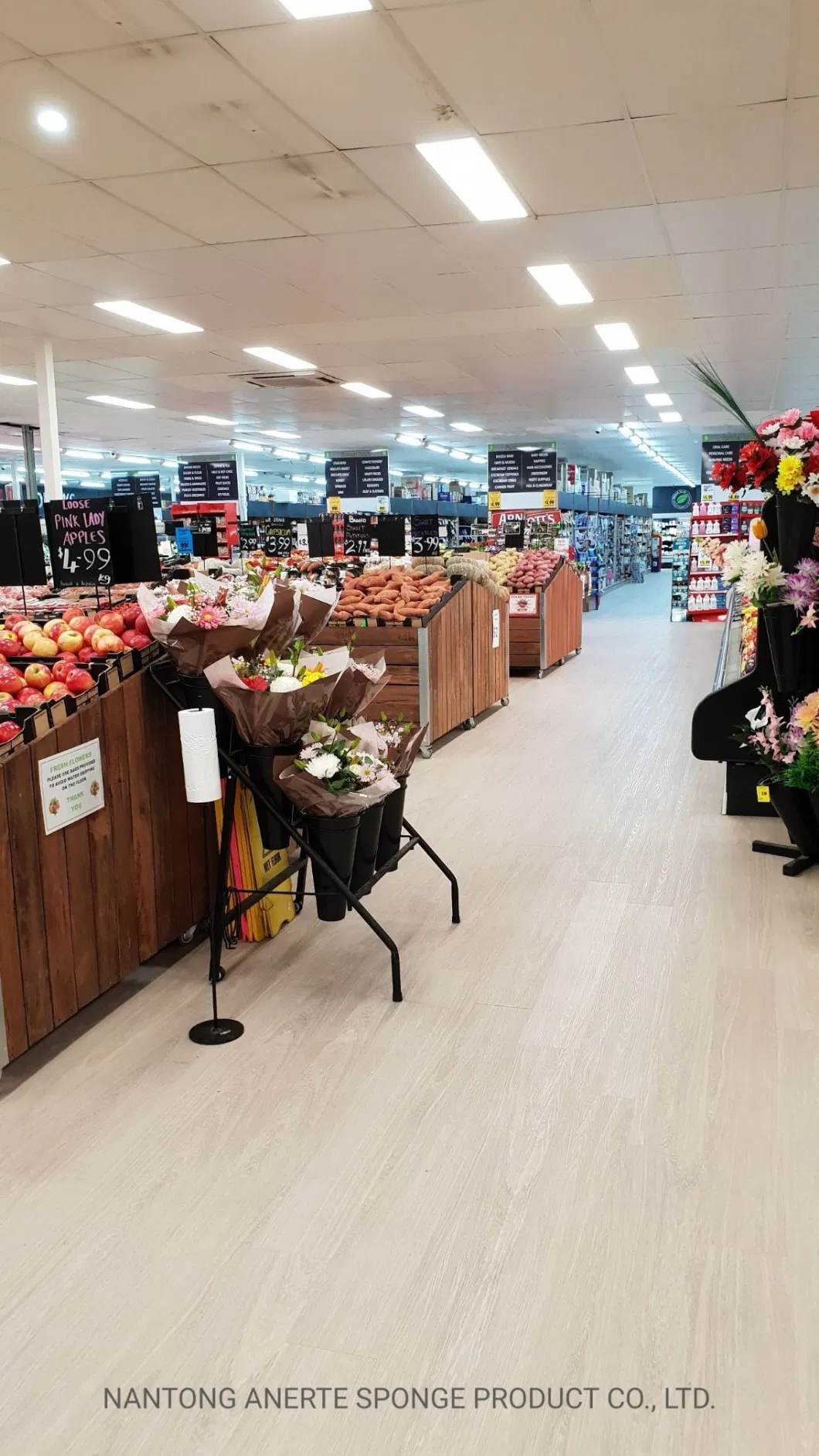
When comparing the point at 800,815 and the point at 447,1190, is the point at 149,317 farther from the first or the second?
the point at 447,1190

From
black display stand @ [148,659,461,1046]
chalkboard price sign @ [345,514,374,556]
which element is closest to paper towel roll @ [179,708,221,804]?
black display stand @ [148,659,461,1046]

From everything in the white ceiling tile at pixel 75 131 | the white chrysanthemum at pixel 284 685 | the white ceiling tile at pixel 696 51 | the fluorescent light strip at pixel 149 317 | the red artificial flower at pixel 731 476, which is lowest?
the white chrysanthemum at pixel 284 685

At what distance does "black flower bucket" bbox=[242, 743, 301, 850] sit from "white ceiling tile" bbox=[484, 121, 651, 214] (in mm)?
3154

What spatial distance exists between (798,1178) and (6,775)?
223 cm

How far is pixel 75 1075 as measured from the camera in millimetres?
2963


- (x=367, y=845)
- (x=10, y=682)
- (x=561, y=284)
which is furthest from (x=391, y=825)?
(x=561, y=284)

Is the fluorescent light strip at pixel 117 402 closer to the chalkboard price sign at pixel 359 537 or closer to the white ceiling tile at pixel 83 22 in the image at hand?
the chalkboard price sign at pixel 359 537

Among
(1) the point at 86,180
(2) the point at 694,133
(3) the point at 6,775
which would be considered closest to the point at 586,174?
(2) the point at 694,133

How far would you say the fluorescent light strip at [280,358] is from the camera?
33.1 ft

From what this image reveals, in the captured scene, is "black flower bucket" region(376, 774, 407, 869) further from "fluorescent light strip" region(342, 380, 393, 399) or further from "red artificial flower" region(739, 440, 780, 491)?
"fluorescent light strip" region(342, 380, 393, 399)

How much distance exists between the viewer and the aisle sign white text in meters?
2.98

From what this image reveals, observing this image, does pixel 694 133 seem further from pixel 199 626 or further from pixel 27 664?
pixel 27 664

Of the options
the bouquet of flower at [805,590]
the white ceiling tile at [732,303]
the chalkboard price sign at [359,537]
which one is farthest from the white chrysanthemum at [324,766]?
the chalkboard price sign at [359,537]

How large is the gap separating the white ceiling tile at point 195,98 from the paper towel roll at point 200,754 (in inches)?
101
